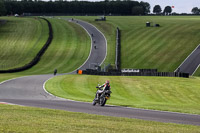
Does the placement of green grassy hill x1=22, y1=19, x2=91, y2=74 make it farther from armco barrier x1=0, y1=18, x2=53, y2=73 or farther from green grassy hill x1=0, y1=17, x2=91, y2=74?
armco barrier x1=0, y1=18, x2=53, y2=73

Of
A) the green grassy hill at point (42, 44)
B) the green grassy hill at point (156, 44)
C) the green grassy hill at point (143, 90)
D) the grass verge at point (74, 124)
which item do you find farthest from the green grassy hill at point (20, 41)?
the grass verge at point (74, 124)

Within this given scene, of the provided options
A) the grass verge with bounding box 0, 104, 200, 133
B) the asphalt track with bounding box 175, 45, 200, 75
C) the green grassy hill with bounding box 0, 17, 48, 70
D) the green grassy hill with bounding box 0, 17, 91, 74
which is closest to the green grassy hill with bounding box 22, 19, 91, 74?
the green grassy hill with bounding box 0, 17, 91, 74

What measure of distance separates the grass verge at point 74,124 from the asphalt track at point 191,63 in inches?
2491

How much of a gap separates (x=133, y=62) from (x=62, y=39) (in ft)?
116

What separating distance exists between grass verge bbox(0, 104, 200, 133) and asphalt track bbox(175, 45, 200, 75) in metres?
63.3

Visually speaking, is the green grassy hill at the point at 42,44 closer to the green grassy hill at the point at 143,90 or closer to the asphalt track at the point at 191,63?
the asphalt track at the point at 191,63

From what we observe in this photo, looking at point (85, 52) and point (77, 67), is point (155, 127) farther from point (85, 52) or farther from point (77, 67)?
point (85, 52)

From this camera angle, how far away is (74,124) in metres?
19.4

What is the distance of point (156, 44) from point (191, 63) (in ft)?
73.7

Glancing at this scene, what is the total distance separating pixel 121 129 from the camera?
60.4 feet

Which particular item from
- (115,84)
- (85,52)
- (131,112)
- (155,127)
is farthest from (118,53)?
(155,127)

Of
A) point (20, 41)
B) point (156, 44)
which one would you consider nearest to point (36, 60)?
point (20, 41)

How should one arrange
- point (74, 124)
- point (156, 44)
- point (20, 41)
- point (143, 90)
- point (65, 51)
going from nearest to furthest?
1. point (74, 124)
2. point (143, 90)
3. point (156, 44)
4. point (65, 51)
5. point (20, 41)

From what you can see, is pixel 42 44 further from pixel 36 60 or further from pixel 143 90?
pixel 143 90
